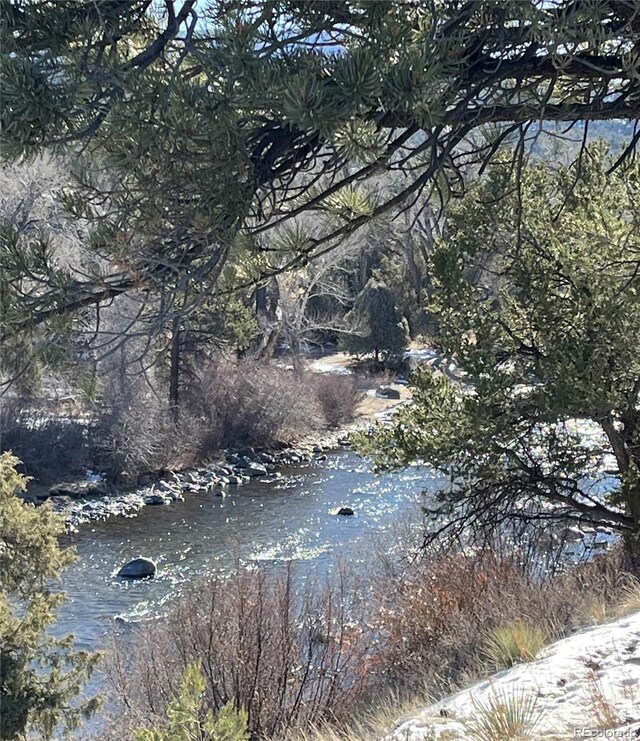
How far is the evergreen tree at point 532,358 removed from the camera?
8.68 m

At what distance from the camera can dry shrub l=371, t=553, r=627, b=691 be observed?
762cm

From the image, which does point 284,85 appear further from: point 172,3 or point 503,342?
point 503,342

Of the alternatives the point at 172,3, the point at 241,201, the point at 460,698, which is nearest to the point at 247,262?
the point at 241,201

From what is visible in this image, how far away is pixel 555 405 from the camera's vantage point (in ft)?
28.6

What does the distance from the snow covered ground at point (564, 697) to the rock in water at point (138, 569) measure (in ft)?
31.9

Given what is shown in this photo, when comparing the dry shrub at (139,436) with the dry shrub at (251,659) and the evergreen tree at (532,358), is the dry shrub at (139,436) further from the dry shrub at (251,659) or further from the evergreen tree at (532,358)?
the evergreen tree at (532,358)

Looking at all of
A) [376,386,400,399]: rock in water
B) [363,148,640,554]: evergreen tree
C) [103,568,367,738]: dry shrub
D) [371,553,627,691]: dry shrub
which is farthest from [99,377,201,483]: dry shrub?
[363,148,640,554]: evergreen tree

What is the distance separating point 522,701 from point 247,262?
8.03ft

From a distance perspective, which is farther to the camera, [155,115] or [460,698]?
[460,698]

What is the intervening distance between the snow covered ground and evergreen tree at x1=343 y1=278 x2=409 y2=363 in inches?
1047

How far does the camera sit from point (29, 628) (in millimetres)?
7754

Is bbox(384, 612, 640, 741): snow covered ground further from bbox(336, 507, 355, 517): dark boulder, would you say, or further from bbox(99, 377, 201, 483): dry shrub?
bbox(99, 377, 201, 483): dry shrub

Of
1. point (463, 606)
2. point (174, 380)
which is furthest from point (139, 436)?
point (463, 606)

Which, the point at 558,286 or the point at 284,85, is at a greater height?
the point at 284,85
